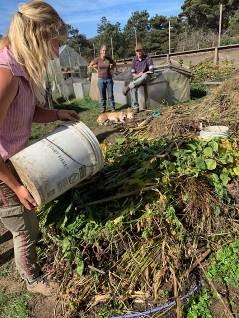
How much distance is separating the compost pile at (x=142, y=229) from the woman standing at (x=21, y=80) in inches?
20.6

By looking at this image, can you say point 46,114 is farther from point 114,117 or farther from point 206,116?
point 114,117

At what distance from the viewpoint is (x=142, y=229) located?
8.68 feet

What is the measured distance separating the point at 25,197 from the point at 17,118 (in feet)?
1.53

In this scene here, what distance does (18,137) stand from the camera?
2098 mm

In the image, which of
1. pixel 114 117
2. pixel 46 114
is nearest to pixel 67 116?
pixel 46 114

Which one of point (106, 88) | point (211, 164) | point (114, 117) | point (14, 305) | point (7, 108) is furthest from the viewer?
point (106, 88)

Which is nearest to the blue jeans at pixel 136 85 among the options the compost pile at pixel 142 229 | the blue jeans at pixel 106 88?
the blue jeans at pixel 106 88

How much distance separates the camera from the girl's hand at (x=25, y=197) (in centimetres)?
205

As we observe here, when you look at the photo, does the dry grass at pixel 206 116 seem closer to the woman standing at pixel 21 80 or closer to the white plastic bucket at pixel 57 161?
the white plastic bucket at pixel 57 161

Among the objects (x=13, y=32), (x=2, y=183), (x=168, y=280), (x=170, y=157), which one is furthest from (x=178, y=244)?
(x=13, y=32)

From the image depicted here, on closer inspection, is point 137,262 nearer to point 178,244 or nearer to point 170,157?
point 178,244

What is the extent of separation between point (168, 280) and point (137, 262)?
25 cm

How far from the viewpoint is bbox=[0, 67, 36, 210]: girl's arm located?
179cm

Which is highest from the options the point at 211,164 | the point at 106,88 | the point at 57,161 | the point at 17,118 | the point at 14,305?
the point at 17,118
